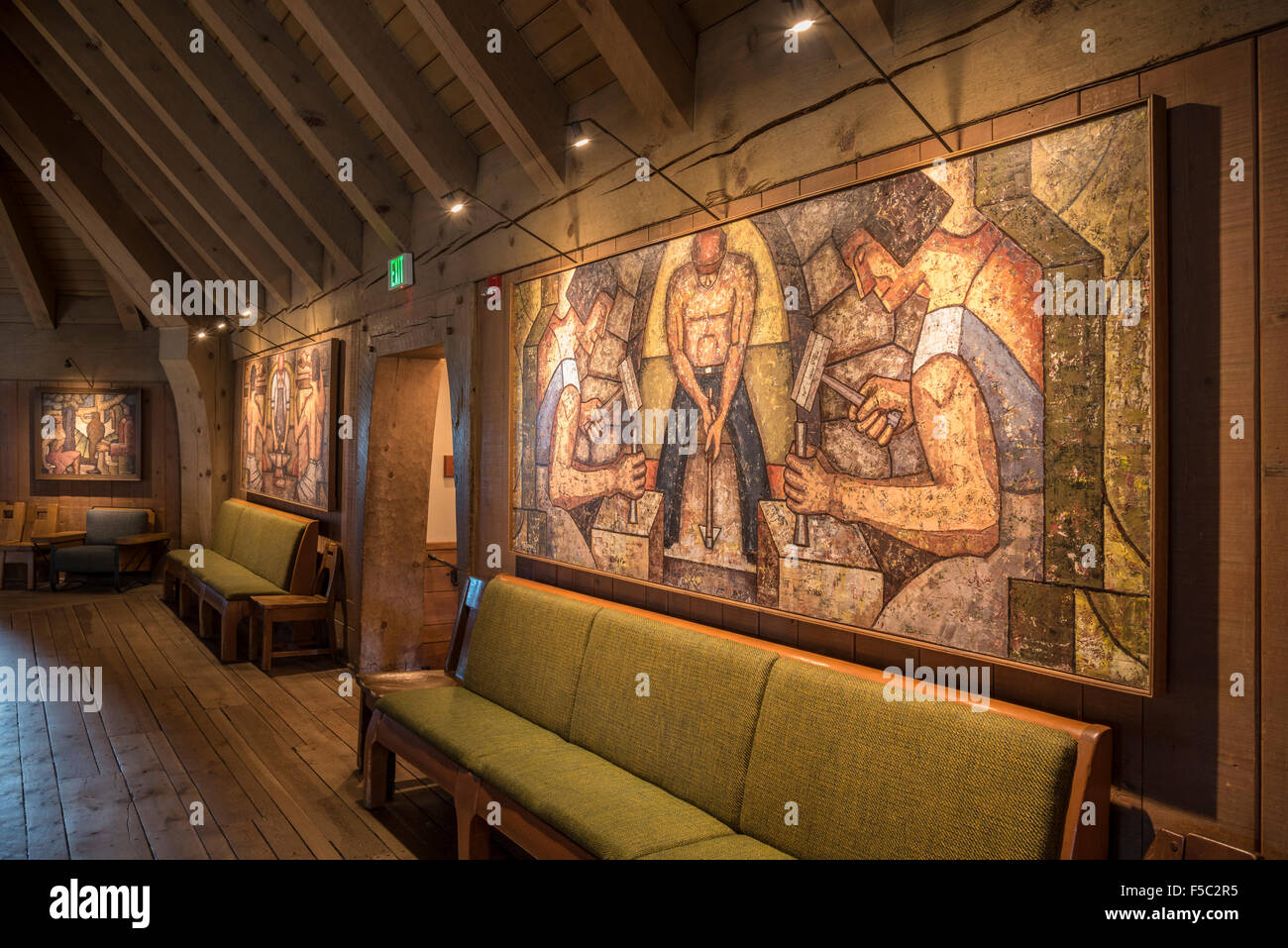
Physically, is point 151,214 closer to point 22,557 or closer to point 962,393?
point 22,557

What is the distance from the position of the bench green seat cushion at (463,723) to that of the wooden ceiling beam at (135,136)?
4.48m

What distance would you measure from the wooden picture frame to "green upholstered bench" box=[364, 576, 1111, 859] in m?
7.85

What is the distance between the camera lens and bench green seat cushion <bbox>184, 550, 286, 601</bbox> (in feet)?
20.9

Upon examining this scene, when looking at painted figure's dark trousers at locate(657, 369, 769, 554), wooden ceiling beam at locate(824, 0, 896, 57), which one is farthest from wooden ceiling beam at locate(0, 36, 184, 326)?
wooden ceiling beam at locate(824, 0, 896, 57)

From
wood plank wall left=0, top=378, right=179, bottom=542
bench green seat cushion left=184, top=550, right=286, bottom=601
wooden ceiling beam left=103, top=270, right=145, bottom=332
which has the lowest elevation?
bench green seat cushion left=184, top=550, right=286, bottom=601

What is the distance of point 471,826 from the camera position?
2965 mm

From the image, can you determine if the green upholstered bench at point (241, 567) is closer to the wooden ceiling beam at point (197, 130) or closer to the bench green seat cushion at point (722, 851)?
the wooden ceiling beam at point (197, 130)

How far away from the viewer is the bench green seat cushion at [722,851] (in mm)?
2299

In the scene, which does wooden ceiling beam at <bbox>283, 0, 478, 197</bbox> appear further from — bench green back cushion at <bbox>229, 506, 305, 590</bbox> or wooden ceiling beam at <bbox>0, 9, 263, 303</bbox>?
bench green back cushion at <bbox>229, 506, 305, 590</bbox>

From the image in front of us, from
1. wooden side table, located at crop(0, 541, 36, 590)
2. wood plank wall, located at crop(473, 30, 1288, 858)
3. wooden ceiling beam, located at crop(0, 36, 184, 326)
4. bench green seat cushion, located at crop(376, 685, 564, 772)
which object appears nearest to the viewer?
wood plank wall, located at crop(473, 30, 1288, 858)

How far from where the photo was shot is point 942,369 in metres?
2.24

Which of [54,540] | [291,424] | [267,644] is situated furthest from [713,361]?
[54,540]
